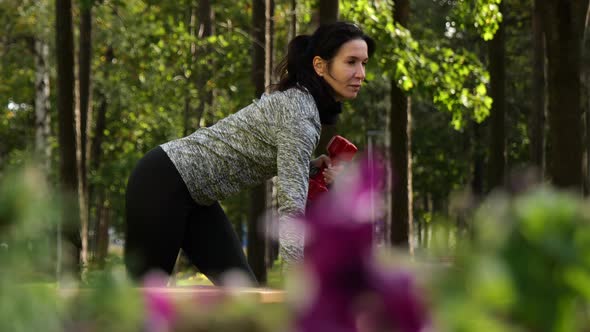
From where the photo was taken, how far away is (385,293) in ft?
2.08

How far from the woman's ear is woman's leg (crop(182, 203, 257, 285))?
0.81 metres

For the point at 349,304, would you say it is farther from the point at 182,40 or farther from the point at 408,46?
the point at 182,40

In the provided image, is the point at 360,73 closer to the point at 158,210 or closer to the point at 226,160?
the point at 226,160

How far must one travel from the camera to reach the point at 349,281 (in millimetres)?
654

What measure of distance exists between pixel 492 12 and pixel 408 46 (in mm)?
→ 1987

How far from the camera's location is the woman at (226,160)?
15.6ft

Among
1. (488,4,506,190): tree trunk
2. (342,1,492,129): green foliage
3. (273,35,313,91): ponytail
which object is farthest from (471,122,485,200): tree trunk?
(273,35,313,91): ponytail

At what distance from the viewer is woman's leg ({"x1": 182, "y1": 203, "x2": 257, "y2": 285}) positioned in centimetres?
502

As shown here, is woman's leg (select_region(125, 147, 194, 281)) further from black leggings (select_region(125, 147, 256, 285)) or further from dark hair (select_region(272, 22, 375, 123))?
dark hair (select_region(272, 22, 375, 123))

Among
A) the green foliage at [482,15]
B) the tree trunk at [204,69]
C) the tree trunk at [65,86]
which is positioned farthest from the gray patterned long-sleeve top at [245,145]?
the tree trunk at [204,69]

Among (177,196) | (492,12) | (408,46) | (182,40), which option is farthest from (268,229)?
(182,40)

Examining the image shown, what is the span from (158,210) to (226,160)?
1.23 feet

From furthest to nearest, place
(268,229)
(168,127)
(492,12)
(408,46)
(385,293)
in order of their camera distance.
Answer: (168,127) → (492,12) → (408,46) → (268,229) → (385,293)

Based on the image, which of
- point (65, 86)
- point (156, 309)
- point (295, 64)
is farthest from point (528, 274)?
point (65, 86)
